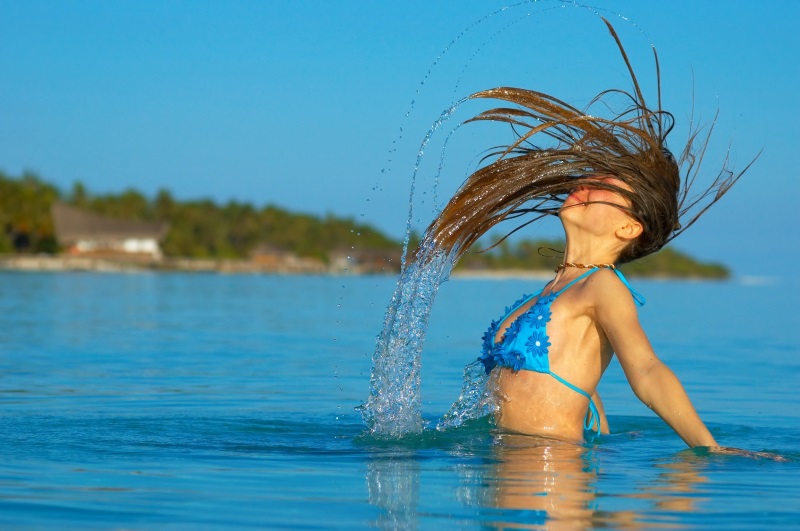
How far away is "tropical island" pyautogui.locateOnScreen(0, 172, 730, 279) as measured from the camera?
11438 centimetres

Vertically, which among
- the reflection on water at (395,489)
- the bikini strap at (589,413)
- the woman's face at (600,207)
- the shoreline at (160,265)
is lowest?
the reflection on water at (395,489)

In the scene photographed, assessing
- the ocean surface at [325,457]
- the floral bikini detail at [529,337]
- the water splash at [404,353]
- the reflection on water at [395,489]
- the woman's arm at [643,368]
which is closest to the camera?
the reflection on water at [395,489]

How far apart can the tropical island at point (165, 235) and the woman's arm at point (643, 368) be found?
77.8 metres

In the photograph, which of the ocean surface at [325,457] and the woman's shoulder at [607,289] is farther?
the woman's shoulder at [607,289]

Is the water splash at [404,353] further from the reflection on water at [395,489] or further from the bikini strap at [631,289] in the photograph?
the bikini strap at [631,289]

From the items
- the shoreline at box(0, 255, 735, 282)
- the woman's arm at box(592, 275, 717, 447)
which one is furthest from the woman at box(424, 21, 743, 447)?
the shoreline at box(0, 255, 735, 282)

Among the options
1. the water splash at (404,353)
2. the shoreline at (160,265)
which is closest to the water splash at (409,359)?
the water splash at (404,353)

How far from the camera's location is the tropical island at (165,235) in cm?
11438

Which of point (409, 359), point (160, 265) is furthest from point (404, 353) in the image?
point (160, 265)

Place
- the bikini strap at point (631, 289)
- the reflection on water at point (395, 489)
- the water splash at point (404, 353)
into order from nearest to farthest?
the reflection on water at point (395, 489)
the bikini strap at point (631, 289)
the water splash at point (404, 353)

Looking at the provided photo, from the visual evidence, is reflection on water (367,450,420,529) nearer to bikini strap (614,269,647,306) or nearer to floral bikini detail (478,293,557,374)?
floral bikini detail (478,293,557,374)

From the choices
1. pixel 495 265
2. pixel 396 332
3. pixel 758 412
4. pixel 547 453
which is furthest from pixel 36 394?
pixel 495 265

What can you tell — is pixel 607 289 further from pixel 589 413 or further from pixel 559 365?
pixel 589 413

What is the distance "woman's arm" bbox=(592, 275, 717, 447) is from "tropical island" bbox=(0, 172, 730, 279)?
77.8 m
